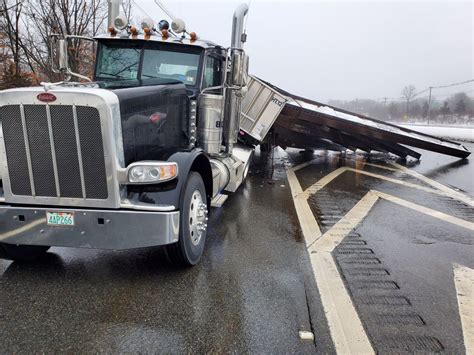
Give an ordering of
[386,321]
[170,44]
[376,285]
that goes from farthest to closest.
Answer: [170,44], [376,285], [386,321]

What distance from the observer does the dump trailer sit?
10.8 feet

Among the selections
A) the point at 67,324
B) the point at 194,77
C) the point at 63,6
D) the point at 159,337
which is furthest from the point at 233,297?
the point at 63,6

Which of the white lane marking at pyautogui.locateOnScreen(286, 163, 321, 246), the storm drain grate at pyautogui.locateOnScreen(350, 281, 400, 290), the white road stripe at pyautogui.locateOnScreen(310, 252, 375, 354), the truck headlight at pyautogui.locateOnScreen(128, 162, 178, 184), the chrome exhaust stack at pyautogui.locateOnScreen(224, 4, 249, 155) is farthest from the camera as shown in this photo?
the chrome exhaust stack at pyautogui.locateOnScreen(224, 4, 249, 155)

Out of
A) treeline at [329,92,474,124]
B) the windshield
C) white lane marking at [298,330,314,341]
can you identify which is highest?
the windshield

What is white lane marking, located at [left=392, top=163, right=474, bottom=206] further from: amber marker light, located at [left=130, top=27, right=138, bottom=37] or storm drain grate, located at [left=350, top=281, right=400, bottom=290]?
amber marker light, located at [left=130, top=27, right=138, bottom=37]

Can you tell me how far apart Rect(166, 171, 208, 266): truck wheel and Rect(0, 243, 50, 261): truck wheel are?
4.84 feet

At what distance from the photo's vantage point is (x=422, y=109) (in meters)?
80.0

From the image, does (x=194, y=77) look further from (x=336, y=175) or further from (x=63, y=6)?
(x=63, y=6)

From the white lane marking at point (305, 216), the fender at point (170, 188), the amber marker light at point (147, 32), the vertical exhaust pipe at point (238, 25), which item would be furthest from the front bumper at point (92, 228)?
the vertical exhaust pipe at point (238, 25)

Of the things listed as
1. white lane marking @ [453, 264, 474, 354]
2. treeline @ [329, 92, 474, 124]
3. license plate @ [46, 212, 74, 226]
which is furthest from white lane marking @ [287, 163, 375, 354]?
treeline @ [329, 92, 474, 124]

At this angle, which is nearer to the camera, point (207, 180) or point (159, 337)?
point (159, 337)

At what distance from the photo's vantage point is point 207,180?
188 inches

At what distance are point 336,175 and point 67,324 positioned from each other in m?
8.22

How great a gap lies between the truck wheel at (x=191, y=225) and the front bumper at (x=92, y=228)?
35cm
